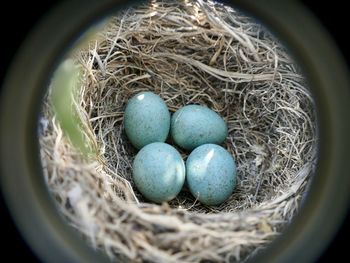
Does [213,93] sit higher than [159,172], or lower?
higher

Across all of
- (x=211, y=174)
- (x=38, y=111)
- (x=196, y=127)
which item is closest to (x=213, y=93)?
(x=196, y=127)

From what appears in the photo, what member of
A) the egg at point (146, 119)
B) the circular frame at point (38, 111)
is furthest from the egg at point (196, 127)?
the circular frame at point (38, 111)

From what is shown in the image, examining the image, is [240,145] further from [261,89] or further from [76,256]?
[76,256]

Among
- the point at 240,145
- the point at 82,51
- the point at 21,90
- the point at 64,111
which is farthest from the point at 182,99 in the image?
the point at 21,90

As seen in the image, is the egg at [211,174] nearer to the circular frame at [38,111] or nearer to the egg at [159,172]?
the egg at [159,172]

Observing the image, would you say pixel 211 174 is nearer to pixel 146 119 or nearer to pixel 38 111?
pixel 146 119
